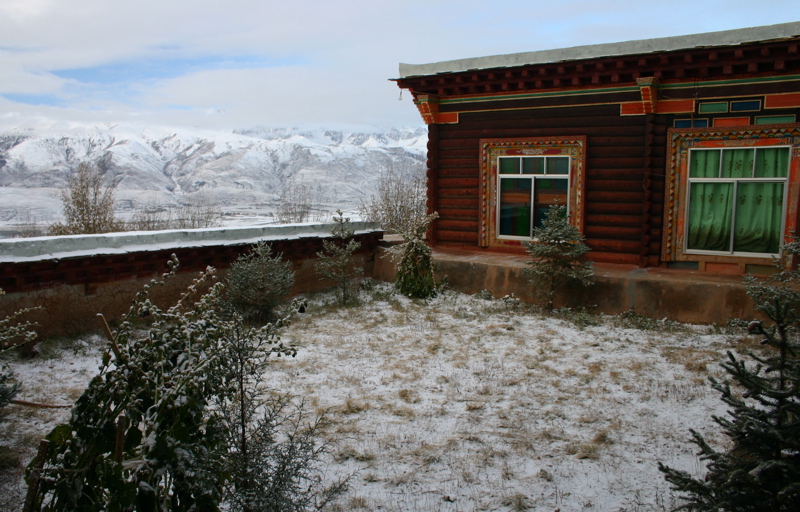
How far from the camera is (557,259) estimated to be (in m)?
9.27

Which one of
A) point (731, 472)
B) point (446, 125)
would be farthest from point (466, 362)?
point (446, 125)

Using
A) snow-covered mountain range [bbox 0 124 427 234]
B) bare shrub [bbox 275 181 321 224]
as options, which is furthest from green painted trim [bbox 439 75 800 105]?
snow-covered mountain range [bbox 0 124 427 234]

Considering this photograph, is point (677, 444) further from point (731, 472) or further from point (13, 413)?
point (13, 413)

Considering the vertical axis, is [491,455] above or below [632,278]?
A: below

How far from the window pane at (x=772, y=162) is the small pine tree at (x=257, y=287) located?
7.47m

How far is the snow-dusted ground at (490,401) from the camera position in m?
4.19

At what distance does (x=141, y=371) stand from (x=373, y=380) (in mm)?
3847

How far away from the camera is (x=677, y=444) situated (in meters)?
4.77

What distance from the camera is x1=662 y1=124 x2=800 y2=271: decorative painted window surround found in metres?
8.86

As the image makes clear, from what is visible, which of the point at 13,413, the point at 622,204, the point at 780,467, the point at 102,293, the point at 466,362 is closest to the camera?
the point at 780,467

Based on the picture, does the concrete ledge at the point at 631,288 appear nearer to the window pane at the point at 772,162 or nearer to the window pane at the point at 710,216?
the window pane at the point at 710,216

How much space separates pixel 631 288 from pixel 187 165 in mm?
76497

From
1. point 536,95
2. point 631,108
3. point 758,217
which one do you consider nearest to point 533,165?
point 536,95

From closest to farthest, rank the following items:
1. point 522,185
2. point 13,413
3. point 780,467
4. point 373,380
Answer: point 780,467 < point 13,413 < point 373,380 < point 522,185
